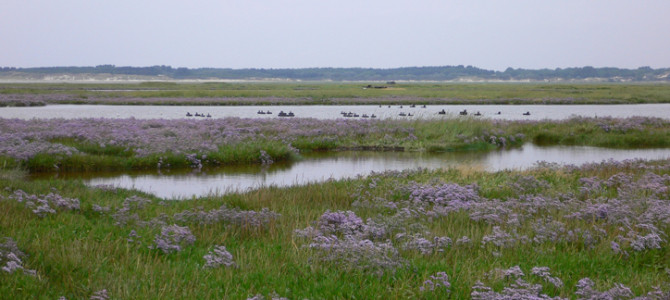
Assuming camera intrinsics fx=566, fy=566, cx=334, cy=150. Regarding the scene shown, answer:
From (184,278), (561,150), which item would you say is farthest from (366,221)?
(561,150)

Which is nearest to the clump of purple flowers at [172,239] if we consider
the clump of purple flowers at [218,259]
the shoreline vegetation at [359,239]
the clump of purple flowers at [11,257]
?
the shoreline vegetation at [359,239]

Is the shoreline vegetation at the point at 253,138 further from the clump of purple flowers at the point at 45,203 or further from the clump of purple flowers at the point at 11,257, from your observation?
the clump of purple flowers at the point at 11,257

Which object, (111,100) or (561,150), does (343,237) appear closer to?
(561,150)

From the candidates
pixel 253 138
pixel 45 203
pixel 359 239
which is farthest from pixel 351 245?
pixel 253 138

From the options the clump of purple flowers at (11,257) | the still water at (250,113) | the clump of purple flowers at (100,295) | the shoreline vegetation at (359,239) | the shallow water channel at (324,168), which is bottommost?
the shallow water channel at (324,168)

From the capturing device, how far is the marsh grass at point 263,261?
258 inches

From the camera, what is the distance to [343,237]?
30.7ft

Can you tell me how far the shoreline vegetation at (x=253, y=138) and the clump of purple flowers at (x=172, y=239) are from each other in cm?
1199

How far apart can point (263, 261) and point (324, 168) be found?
47.4 ft

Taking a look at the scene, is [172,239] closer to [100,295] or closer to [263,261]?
[263,261]

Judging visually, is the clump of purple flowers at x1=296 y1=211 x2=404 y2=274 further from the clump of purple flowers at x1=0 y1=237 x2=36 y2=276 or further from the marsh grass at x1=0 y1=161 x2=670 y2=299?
the clump of purple flowers at x1=0 y1=237 x2=36 y2=276

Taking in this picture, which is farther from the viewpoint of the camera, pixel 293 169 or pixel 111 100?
pixel 111 100

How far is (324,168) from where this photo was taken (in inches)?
870

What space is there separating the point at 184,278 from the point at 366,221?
14.0ft
